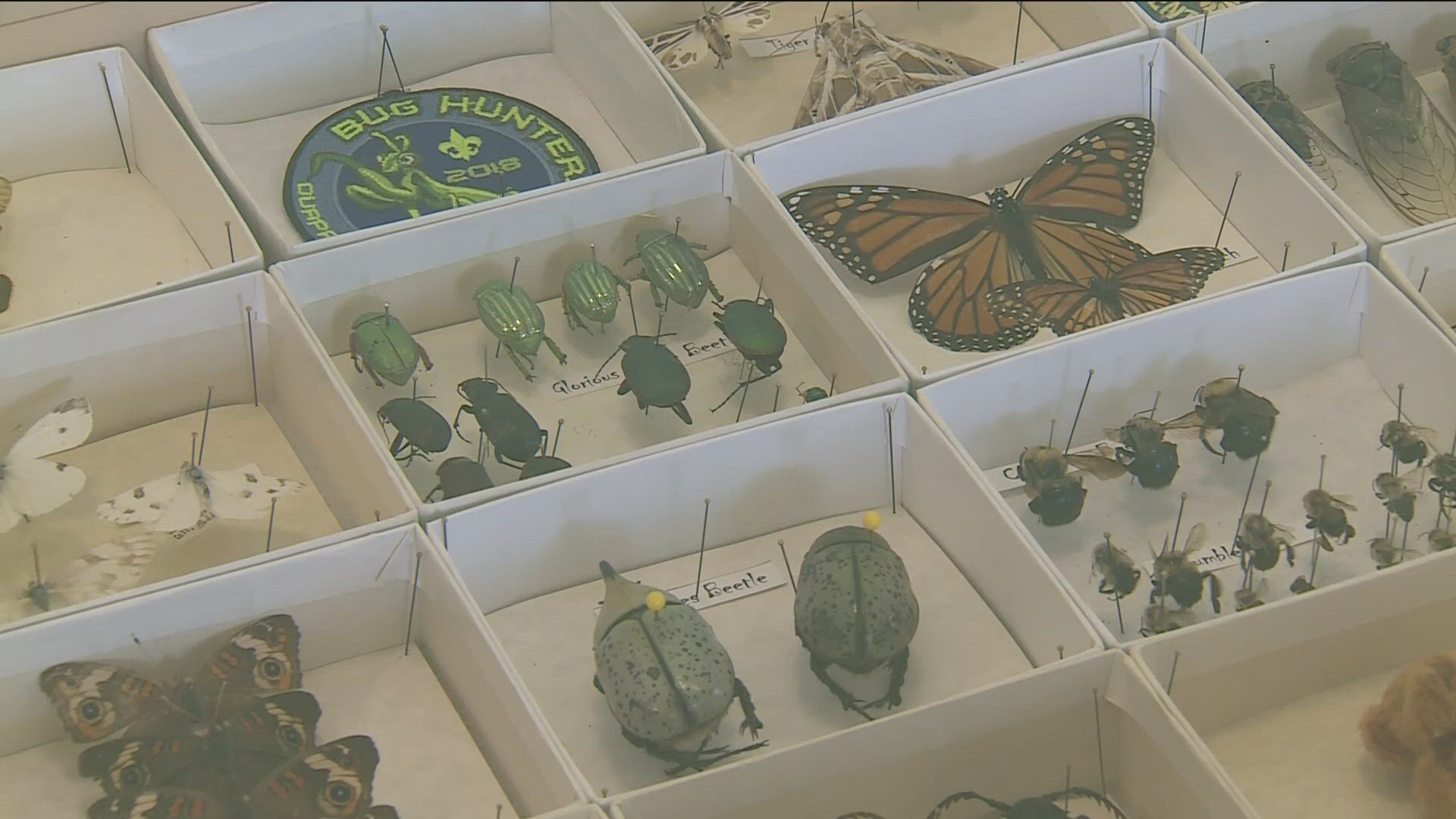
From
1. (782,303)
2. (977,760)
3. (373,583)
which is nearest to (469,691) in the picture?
(373,583)

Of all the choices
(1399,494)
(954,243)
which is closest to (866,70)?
(954,243)

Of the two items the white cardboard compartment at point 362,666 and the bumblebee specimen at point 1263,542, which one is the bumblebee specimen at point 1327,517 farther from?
the white cardboard compartment at point 362,666

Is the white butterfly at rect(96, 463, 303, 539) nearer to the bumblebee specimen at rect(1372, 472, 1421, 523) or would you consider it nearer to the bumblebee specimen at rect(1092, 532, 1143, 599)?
the bumblebee specimen at rect(1092, 532, 1143, 599)

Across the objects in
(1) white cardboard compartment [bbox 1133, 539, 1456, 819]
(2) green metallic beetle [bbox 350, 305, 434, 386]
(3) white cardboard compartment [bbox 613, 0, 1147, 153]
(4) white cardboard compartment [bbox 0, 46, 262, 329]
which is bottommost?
(1) white cardboard compartment [bbox 1133, 539, 1456, 819]

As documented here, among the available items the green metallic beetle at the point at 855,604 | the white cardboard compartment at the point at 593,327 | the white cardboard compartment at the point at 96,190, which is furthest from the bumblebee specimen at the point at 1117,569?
the white cardboard compartment at the point at 96,190

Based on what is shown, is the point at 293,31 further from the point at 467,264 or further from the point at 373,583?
the point at 373,583

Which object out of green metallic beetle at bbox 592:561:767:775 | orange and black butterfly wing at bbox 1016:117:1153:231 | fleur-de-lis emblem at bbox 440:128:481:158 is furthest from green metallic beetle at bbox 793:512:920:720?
fleur-de-lis emblem at bbox 440:128:481:158
